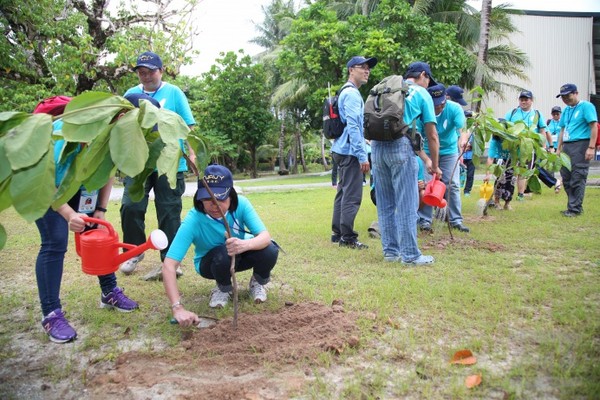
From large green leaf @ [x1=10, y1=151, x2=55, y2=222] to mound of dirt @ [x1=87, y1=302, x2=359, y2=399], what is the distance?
1086mm

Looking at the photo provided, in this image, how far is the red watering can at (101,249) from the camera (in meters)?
2.96

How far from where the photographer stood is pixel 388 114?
4336 mm

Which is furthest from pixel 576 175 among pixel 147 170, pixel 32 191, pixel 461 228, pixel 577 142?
pixel 32 191

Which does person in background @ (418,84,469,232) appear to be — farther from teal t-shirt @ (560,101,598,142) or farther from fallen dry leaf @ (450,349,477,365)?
fallen dry leaf @ (450,349,477,365)

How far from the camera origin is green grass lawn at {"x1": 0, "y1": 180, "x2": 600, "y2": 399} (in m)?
2.37

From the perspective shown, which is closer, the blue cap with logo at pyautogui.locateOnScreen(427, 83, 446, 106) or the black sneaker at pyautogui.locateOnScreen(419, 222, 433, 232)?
the blue cap with logo at pyautogui.locateOnScreen(427, 83, 446, 106)

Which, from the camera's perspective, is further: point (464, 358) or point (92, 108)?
point (464, 358)

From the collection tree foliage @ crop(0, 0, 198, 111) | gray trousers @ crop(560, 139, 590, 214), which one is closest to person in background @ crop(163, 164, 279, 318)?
gray trousers @ crop(560, 139, 590, 214)

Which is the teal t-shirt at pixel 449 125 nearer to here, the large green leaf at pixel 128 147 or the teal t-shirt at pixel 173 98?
the teal t-shirt at pixel 173 98

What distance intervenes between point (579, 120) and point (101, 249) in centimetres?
696

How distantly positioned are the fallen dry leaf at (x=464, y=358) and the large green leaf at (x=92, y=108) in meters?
2.05

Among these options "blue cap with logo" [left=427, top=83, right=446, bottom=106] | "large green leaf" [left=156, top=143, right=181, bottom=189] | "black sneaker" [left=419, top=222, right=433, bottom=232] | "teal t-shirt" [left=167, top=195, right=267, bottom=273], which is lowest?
"black sneaker" [left=419, top=222, right=433, bottom=232]

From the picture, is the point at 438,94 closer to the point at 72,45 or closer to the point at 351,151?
the point at 351,151

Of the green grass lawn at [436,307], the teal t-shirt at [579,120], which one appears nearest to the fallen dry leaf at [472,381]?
the green grass lawn at [436,307]
